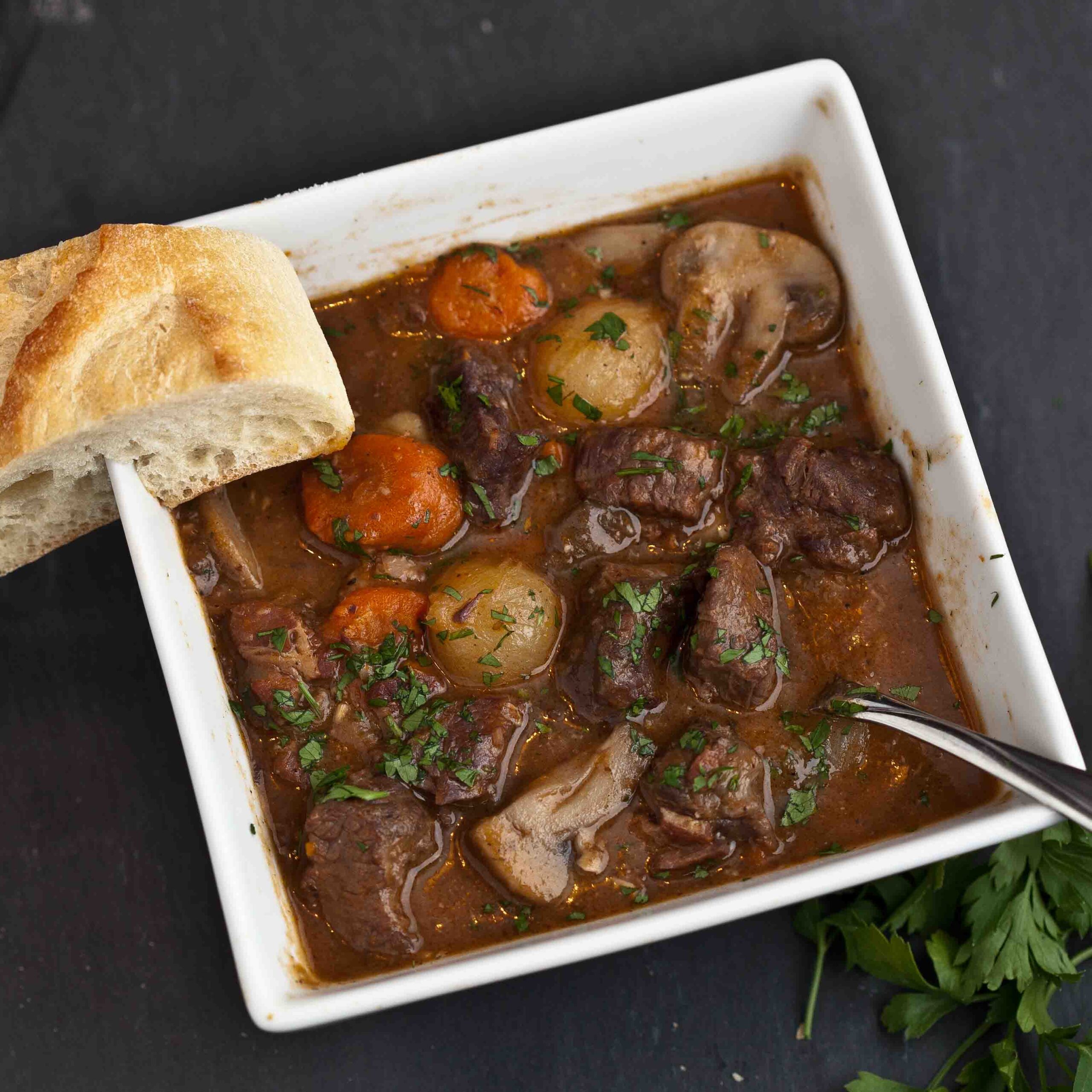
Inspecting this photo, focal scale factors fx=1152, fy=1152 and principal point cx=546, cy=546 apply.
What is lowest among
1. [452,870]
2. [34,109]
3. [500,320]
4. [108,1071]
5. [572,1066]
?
[572,1066]

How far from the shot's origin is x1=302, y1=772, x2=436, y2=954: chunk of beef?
2.88 meters

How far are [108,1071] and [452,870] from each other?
4.04 feet

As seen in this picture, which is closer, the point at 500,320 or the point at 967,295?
the point at 500,320

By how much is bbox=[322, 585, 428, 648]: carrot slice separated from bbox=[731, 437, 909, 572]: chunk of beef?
0.94 m

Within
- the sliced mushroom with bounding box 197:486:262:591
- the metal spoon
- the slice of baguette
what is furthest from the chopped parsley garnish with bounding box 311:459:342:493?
the metal spoon

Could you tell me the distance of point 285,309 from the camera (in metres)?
2.89

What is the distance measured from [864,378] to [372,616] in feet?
5.05

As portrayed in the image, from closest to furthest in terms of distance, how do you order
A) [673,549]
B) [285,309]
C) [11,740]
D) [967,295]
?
[285,309]
[673,549]
[11,740]
[967,295]

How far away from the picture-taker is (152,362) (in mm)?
2715

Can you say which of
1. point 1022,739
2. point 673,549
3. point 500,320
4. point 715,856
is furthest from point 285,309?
point 1022,739

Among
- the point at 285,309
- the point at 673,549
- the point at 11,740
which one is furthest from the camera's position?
the point at 11,740

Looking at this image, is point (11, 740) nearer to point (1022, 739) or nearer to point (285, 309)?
point (285, 309)

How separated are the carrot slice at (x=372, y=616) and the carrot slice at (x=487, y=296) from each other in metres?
0.80

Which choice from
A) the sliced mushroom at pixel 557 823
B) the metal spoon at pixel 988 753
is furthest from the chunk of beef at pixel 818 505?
the sliced mushroom at pixel 557 823
